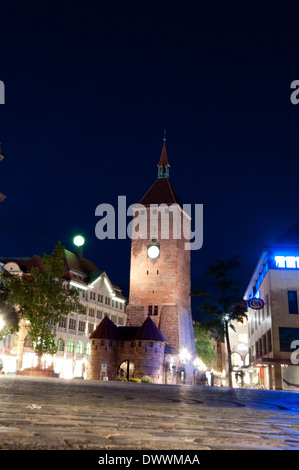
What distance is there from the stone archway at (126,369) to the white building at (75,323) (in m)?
8.19

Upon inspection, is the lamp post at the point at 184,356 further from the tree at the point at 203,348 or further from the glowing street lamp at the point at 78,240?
the glowing street lamp at the point at 78,240

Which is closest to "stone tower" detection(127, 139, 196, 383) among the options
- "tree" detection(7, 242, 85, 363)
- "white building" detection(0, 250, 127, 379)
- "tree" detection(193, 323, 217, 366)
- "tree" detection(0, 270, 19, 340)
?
"white building" detection(0, 250, 127, 379)

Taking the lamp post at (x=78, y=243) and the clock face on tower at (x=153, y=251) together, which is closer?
the clock face on tower at (x=153, y=251)

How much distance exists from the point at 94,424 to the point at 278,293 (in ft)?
147

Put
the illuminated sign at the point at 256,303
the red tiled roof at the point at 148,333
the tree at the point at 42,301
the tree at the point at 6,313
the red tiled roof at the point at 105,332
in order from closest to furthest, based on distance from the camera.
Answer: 1. the tree at the point at 6,313
2. the tree at the point at 42,301
3. the illuminated sign at the point at 256,303
4. the red tiled roof at the point at 148,333
5. the red tiled roof at the point at 105,332

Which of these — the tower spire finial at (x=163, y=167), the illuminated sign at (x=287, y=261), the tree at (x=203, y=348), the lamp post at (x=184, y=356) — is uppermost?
the tower spire finial at (x=163, y=167)

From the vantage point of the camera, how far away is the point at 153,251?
224ft

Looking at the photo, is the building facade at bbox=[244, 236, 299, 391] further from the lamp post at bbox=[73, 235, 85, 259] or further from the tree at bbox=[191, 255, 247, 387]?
the lamp post at bbox=[73, 235, 85, 259]

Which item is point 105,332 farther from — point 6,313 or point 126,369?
point 6,313

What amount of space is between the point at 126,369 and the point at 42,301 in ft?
78.8

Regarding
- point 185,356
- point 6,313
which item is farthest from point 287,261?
point 6,313

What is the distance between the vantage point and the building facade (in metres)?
44.2

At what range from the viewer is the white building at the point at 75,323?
61344 millimetres

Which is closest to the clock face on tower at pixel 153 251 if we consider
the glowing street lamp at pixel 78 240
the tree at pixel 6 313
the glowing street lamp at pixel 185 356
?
the glowing street lamp at pixel 185 356
